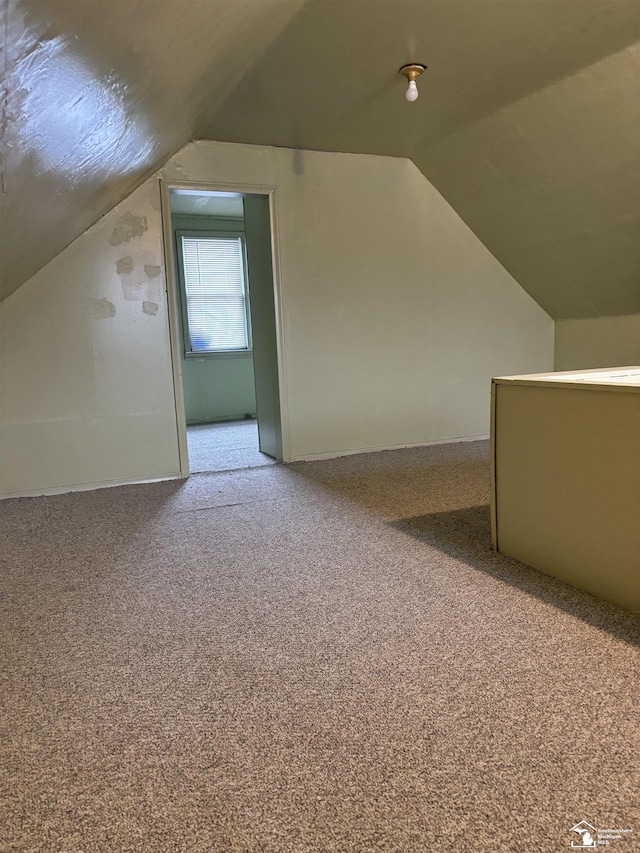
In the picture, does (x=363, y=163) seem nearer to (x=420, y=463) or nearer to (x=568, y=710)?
(x=420, y=463)

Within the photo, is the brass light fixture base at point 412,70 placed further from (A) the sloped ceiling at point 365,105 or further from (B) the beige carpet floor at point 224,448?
(B) the beige carpet floor at point 224,448

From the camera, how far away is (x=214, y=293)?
6328 mm

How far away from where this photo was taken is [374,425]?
4.12 metres

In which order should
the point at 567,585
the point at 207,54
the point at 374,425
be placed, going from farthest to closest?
1. the point at 374,425
2. the point at 207,54
3. the point at 567,585

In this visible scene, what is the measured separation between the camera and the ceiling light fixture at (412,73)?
265 centimetres

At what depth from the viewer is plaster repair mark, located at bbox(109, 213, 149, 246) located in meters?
3.25

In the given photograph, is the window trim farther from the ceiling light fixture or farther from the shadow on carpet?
the shadow on carpet

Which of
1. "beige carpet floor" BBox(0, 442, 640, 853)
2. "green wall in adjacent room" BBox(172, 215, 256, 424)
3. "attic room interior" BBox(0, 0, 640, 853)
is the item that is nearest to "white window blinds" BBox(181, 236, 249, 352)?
"green wall in adjacent room" BBox(172, 215, 256, 424)

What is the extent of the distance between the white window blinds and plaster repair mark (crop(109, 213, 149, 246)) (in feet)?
9.55

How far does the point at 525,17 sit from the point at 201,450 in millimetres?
3414

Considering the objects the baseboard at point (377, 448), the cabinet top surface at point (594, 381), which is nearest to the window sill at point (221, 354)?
the baseboard at point (377, 448)

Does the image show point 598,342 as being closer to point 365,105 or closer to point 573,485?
point 365,105

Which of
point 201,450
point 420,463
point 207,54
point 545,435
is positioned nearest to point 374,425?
point 420,463

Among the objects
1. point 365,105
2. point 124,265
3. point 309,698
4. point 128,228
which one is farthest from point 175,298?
point 309,698
